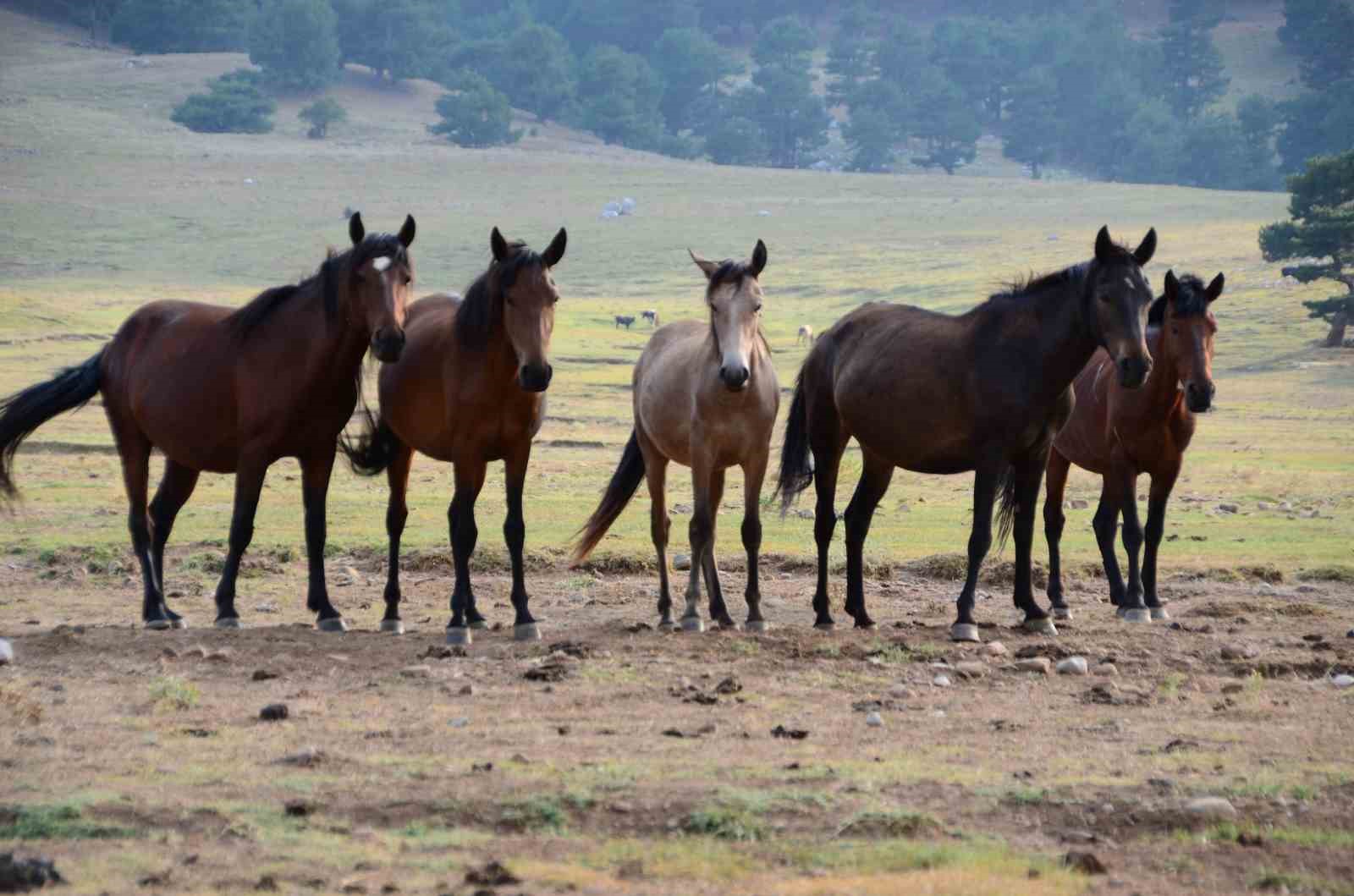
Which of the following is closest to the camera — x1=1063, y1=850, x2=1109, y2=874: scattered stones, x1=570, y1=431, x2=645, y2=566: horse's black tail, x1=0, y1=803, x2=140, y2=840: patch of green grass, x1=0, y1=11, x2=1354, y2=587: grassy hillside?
x1=1063, y1=850, x2=1109, y2=874: scattered stones

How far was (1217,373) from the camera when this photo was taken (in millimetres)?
38562

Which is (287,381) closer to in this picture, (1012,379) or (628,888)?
(1012,379)

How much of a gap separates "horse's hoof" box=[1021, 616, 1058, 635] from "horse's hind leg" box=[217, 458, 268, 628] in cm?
459

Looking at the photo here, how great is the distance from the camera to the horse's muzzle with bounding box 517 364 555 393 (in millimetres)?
9797

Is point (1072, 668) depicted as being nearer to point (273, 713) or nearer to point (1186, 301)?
point (1186, 301)

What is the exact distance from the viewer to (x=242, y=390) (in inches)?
416

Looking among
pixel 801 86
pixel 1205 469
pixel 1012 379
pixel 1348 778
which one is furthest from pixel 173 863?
pixel 801 86

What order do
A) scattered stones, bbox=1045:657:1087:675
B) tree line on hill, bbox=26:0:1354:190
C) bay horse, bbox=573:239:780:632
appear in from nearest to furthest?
1. scattered stones, bbox=1045:657:1087:675
2. bay horse, bbox=573:239:780:632
3. tree line on hill, bbox=26:0:1354:190

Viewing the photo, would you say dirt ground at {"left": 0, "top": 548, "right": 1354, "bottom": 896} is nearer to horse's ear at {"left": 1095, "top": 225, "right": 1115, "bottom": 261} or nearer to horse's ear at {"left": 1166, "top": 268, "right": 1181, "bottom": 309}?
horse's ear at {"left": 1166, "top": 268, "right": 1181, "bottom": 309}

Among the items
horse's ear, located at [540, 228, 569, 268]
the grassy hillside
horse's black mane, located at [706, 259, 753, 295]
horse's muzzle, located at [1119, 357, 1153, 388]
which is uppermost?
horse's ear, located at [540, 228, 569, 268]

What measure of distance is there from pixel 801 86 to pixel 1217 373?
264ft

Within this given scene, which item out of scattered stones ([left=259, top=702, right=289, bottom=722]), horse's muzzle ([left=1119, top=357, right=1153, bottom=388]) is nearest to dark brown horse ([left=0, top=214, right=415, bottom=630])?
scattered stones ([left=259, top=702, right=289, bottom=722])

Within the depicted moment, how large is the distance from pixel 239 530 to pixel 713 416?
2.87 meters

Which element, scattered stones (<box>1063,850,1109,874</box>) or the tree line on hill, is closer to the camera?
scattered stones (<box>1063,850,1109,874</box>)
